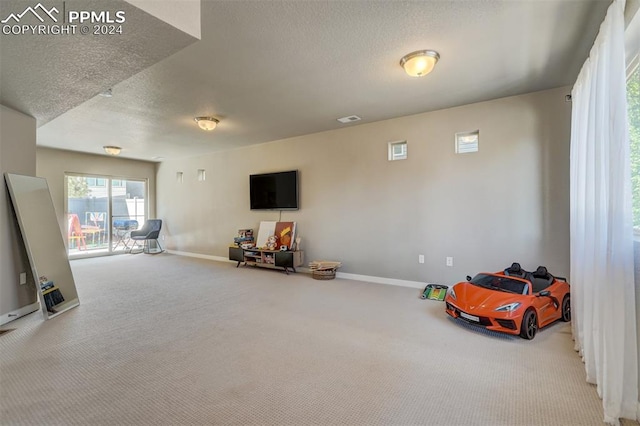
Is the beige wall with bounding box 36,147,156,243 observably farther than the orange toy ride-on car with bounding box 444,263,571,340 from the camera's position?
Yes

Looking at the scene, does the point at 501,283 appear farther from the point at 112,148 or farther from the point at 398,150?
the point at 112,148

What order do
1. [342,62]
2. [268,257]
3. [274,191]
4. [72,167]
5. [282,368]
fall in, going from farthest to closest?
[72,167]
[274,191]
[268,257]
[342,62]
[282,368]

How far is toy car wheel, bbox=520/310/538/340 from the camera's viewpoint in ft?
8.43

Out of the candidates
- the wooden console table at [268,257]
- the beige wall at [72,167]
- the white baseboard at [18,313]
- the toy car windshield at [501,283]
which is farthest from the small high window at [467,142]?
the beige wall at [72,167]

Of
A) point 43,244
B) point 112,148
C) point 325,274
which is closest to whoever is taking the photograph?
point 43,244

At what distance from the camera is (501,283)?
292 cm

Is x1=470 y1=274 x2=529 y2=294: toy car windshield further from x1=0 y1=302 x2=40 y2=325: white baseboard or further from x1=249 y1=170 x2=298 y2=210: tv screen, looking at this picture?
x1=0 y1=302 x2=40 y2=325: white baseboard

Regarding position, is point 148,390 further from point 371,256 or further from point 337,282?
point 371,256

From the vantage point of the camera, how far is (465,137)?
4.02 meters

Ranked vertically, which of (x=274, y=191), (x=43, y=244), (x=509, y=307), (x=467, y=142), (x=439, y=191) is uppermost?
(x=467, y=142)

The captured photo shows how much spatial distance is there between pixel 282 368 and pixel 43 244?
3.48 meters

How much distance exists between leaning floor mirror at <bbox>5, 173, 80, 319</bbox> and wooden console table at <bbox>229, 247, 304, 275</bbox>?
2732 mm

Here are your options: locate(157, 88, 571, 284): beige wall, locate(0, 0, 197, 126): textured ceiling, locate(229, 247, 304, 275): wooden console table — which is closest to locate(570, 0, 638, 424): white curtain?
locate(157, 88, 571, 284): beige wall

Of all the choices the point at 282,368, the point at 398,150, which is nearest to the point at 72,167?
the point at 398,150
